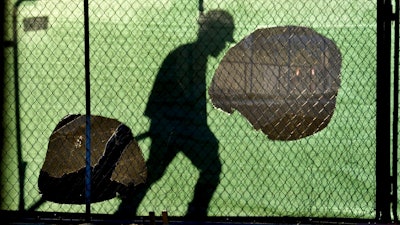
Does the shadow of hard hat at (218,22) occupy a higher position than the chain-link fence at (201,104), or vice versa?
the shadow of hard hat at (218,22)

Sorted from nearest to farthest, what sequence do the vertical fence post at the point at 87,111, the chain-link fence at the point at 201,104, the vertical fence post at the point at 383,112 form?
the vertical fence post at the point at 87,111
the vertical fence post at the point at 383,112
the chain-link fence at the point at 201,104

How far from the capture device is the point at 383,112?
5.81 meters

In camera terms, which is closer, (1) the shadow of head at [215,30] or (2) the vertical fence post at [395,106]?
(2) the vertical fence post at [395,106]

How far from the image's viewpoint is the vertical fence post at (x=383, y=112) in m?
5.78

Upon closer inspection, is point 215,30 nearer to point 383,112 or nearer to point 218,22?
point 218,22

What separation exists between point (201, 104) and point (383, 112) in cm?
178

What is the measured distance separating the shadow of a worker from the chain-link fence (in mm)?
10

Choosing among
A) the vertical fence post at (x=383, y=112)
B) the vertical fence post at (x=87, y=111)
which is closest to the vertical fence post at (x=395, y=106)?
the vertical fence post at (x=383, y=112)

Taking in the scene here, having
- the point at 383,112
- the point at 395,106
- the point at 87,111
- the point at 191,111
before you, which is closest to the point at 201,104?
the point at 191,111

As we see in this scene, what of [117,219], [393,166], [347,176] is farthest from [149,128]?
[393,166]

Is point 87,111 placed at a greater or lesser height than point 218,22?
lesser

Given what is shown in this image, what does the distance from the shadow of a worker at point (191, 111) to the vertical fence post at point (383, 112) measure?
1.46m

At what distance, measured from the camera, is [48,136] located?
6.16m

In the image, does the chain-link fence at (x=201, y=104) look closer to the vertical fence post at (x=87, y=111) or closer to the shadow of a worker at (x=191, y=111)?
the shadow of a worker at (x=191, y=111)
